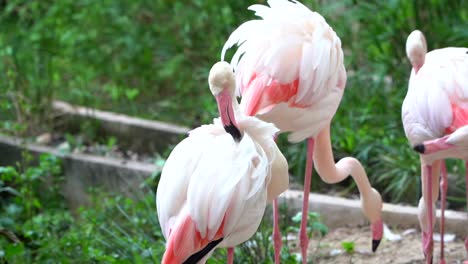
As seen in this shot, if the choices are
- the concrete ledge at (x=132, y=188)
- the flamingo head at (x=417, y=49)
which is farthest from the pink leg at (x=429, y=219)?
the concrete ledge at (x=132, y=188)

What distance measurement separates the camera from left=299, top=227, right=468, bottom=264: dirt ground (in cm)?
475

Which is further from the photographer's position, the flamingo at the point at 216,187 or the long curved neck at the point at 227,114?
the long curved neck at the point at 227,114

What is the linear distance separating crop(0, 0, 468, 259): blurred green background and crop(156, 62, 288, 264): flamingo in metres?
2.00

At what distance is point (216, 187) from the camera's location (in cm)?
344

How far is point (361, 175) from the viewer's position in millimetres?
4512

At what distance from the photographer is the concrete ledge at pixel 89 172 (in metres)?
6.01

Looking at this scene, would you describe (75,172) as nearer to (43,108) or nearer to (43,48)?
(43,108)

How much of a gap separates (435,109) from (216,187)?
43.1 inches

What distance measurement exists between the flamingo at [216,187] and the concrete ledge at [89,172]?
7.71ft

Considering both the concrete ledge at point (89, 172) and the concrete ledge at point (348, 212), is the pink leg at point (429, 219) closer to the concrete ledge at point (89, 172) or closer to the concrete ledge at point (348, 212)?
the concrete ledge at point (348, 212)

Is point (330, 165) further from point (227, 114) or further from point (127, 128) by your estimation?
point (127, 128)

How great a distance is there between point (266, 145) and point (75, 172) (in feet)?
9.14

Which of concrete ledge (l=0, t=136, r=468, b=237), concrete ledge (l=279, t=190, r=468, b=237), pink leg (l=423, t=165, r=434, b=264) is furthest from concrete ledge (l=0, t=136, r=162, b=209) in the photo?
pink leg (l=423, t=165, r=434, b=264)

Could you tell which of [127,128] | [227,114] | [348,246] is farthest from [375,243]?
[127,128]
